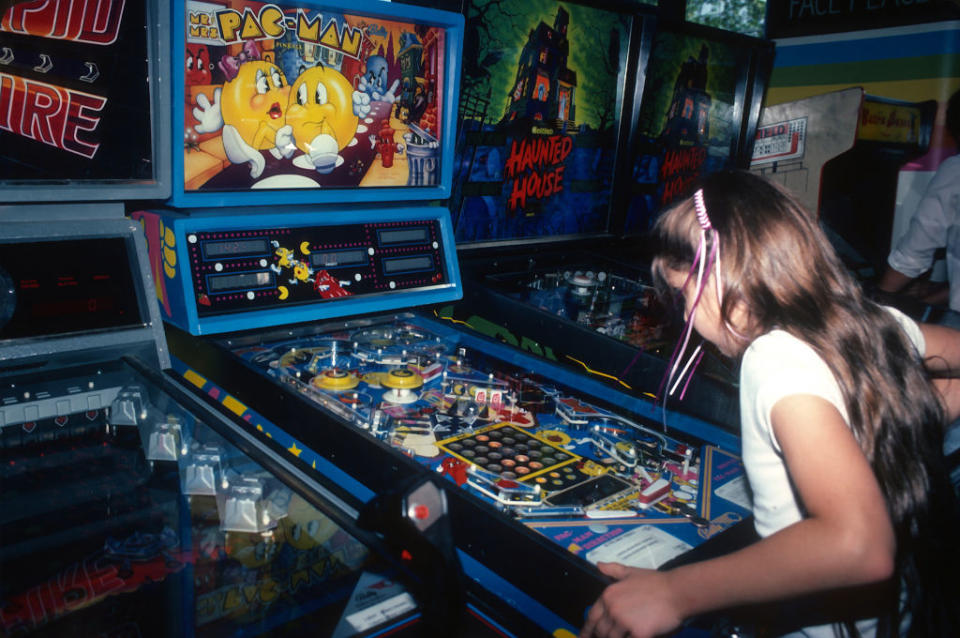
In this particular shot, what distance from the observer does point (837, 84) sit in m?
3.90

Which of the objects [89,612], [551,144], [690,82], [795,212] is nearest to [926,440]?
[795,212]

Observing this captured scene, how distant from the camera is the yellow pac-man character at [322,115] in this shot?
184 cm

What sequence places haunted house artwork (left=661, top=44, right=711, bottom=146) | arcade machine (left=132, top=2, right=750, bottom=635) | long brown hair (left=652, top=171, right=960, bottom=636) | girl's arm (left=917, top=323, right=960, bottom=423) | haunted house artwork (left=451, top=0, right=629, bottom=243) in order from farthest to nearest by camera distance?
haunted house artwork (left=661, top=44, right=711, bottom=146) → haunted house artwork (left=451, top=0, right=629, bottom=243) → girl's arm (left=917, top=323, right=960, bottom=423) → arcade machine (left=132, top=2, right=750, bottom=635) → long brown hair (left=652, top=171, right=960, bottom=636)

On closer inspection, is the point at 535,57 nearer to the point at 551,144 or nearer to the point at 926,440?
the point at 551,144

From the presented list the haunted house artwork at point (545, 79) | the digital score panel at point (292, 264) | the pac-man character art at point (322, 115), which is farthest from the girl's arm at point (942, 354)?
the haunted house artwork at point (545, 79)

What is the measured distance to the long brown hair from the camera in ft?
3.45

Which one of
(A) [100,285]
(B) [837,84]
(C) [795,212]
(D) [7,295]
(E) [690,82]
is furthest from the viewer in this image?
(B) [837,84]

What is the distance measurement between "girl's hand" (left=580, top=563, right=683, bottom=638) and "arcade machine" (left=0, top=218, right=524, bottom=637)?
6.6 inches

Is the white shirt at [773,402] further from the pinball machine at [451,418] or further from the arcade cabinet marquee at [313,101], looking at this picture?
the arcade cabinet marquee at [313,101]

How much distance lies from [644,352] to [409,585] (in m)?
1.17

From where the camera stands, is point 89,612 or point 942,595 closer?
point 89,612

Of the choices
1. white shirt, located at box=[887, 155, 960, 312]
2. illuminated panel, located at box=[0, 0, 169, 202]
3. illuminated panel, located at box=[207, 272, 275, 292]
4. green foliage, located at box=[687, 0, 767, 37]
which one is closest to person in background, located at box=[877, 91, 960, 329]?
white shirt, located at box=[887, 155, 960, 312]

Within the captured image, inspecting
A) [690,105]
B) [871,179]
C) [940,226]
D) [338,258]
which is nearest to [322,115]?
[338,258]

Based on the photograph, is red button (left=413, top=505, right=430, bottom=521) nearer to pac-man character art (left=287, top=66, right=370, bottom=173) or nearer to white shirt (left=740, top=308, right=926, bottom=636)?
white shirt (left=740, top=308, right=926, bottom=636)
